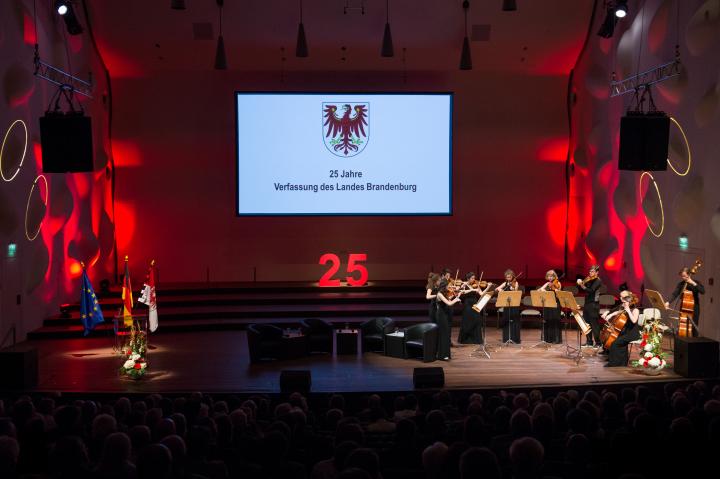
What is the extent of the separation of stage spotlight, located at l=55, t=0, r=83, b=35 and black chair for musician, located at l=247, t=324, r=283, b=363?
5628mm

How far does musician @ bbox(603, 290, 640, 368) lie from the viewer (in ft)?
32.9

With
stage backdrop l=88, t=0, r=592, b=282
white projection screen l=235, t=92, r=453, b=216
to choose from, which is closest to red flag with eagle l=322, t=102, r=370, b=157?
white projection screen l=235, t=92, r=453, b=216

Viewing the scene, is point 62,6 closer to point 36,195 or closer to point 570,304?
point 36,195

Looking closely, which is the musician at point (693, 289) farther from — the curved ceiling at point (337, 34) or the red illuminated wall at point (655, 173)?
the curved ceiling at point (337, 34)

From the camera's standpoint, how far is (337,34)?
14.5m

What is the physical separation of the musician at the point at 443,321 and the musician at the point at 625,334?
2.14 m

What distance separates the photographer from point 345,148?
14773 millimetres

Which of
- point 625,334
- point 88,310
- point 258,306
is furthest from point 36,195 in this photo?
point 625,334

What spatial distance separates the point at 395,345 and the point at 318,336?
1140 mm

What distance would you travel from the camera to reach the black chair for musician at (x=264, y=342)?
35.1 feet

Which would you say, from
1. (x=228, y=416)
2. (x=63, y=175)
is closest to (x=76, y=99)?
(x=63, y=175)

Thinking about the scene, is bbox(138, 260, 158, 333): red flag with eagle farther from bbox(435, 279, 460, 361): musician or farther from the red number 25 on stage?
the red number 25 on stage

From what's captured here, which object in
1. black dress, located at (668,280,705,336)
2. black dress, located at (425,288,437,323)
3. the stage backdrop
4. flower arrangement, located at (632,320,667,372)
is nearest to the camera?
flower arrangement, located at (632,320,667,372)

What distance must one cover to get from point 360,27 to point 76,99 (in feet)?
17.1
